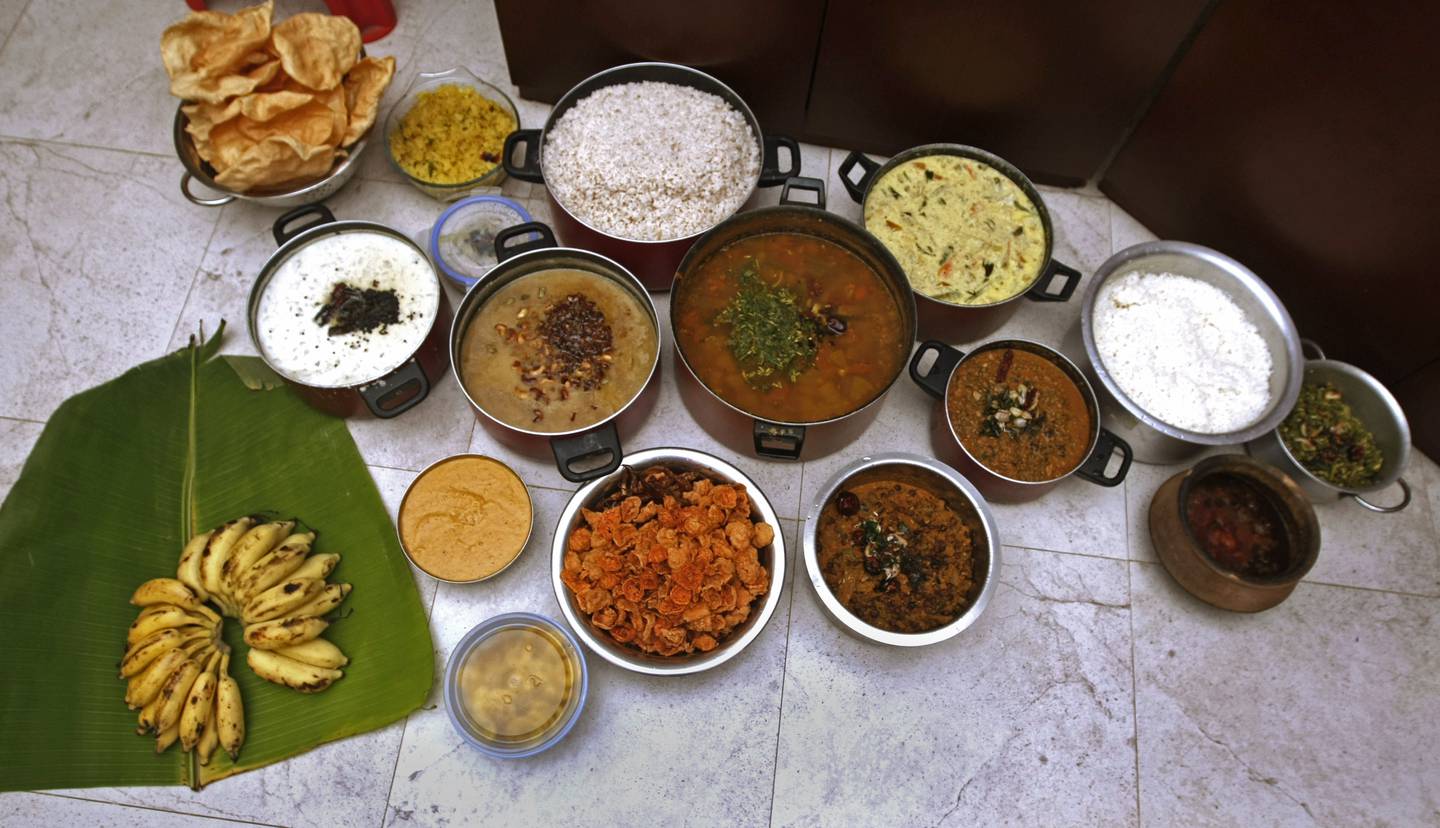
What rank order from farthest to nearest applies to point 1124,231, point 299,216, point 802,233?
point 1124,231, point 299,216, point 802,233

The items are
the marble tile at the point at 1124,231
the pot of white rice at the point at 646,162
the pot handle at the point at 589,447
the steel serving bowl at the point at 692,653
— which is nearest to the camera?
the steel serving bowl at the point at 692,653

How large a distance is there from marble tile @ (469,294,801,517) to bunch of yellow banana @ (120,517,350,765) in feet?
1.80

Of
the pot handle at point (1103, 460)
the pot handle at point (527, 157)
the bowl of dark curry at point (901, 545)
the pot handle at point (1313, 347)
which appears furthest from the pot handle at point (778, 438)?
the pot handle at point (1313, 347)

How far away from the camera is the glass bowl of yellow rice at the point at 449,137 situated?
2.80 m

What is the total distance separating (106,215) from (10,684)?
1523 mm

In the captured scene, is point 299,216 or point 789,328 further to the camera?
point 299,216

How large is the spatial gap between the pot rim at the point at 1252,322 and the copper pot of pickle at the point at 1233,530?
3.3 inches

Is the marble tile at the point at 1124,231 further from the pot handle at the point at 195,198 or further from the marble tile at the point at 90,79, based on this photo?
the marble tile at the point at 90,79

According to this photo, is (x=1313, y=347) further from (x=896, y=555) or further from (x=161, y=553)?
(x=161, y=553)

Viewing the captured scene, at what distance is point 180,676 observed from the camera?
2.19 m

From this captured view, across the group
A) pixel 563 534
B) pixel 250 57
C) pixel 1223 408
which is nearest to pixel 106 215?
pixel 250 57

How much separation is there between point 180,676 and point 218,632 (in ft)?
0.48

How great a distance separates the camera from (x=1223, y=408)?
2518 mm

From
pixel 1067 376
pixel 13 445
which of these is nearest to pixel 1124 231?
pixel 1067 376
